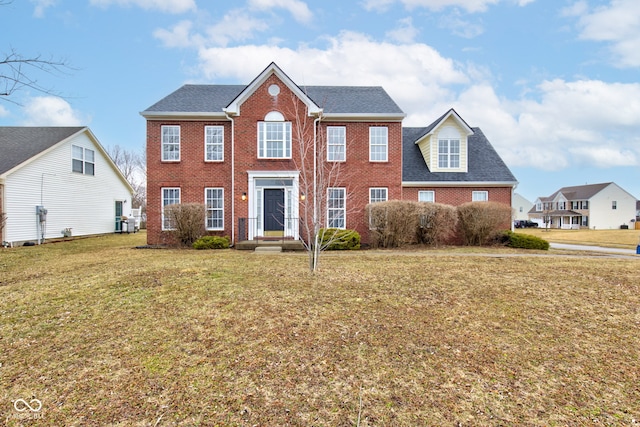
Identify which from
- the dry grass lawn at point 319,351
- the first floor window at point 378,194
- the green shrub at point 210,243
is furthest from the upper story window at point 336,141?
the dry grass lawn at point 319,351

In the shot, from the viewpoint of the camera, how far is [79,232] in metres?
19.8

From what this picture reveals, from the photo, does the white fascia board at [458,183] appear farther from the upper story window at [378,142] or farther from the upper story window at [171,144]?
the upper story window at [171,144]

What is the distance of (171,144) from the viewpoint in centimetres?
1534

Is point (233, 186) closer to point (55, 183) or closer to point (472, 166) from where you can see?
point (55, 183)

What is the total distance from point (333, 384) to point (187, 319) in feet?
8.80

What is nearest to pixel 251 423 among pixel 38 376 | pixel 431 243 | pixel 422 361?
pixel 422 361

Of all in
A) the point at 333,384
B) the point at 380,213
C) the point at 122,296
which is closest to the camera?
the point at 333,384

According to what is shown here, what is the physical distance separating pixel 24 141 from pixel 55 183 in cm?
296

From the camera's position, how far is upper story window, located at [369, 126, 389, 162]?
15.8 m

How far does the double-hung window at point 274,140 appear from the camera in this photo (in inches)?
589

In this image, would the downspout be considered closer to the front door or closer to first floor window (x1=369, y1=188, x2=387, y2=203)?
first floor window (x1=369, y1=188, x2=387, y2=203)

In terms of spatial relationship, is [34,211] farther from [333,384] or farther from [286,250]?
[333,384]

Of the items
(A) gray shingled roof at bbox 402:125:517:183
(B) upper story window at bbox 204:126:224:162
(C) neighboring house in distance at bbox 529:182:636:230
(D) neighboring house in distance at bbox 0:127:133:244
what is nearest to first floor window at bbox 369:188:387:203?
(A) gray shingled roof at bbox 402:125:517:183

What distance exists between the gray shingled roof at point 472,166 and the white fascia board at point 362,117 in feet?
9.99
